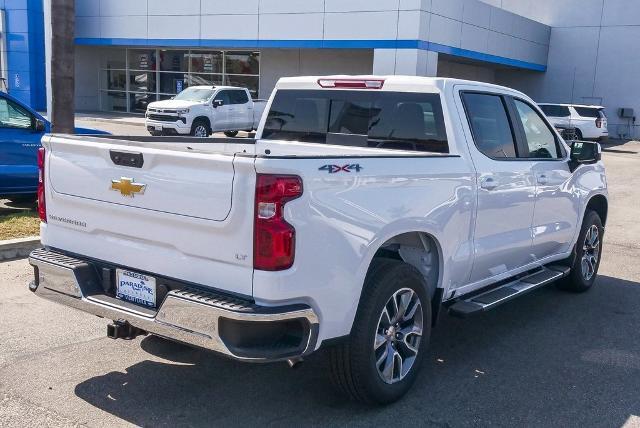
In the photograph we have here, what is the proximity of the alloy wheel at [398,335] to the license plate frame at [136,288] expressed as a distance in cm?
130

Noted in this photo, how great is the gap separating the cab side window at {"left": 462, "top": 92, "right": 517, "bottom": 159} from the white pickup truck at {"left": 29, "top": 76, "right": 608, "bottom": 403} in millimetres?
17

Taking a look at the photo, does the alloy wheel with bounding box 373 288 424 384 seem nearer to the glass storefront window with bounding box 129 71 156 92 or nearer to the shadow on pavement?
the shadow on pavement

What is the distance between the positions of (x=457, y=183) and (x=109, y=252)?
89.6 inches

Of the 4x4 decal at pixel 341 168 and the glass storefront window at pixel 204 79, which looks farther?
the glass storefront window at pixel 204 79

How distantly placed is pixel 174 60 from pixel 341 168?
33611mm

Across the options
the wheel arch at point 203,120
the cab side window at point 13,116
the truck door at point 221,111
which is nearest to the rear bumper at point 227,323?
the cab side window at point 13,116

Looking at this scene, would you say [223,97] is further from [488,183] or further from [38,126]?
[488,183]

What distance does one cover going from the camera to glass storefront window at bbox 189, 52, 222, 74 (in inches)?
1352

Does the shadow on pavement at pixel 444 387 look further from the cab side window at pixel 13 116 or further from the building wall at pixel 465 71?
the building wall at pixel 465 71

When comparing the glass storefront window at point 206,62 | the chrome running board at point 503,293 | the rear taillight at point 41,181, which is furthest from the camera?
the glass storefront window at point 206,62

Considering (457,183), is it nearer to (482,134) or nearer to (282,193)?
(482,134)

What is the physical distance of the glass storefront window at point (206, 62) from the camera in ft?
113

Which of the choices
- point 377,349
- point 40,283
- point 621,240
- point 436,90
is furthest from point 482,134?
point 621,240

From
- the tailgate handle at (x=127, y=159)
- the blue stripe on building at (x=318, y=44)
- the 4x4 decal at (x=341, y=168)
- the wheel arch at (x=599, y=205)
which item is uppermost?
the blue stripe on building at (x=318, y=44)
